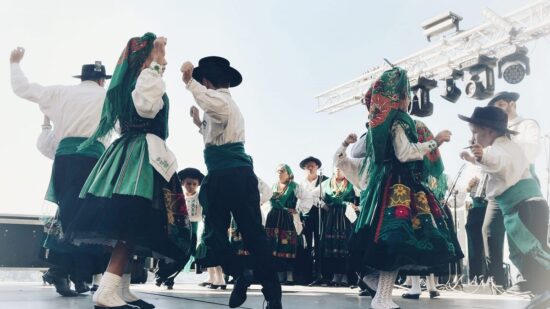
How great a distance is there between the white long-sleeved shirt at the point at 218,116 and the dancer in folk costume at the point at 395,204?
0.83 meters

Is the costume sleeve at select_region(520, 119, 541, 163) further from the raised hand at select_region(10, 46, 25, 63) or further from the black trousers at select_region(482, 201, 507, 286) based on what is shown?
the raised hand at select_region(10, 46, 25, 63)

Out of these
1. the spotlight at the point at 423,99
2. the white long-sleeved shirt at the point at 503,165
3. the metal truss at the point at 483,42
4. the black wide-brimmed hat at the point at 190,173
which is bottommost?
the white long-sleeved shirt at the point at 503,165

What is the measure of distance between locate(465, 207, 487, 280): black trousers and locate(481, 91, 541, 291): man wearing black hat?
48.7 inches

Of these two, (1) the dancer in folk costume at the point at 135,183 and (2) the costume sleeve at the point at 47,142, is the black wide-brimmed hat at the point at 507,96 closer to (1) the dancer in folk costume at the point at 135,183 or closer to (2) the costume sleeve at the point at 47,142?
(1) the dancer in folk costume at the point at 135,183

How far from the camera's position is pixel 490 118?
3.48 meters

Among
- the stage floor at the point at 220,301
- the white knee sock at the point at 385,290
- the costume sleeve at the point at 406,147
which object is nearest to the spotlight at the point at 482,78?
the stage floor at the point at 220,301

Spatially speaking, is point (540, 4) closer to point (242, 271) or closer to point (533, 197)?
point (533, 197)

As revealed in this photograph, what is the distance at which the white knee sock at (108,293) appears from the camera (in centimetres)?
260

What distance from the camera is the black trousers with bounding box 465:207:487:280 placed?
5.96 metres

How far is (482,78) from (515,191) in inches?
299

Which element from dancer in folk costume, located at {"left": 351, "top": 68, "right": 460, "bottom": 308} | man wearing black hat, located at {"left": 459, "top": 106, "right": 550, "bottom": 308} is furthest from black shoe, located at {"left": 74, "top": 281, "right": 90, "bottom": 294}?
man wearing black hat, located at {"left": 459, "top": 106, "right": 550, "bottom": 308}

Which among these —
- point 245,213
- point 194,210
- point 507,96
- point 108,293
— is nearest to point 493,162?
point 507,96

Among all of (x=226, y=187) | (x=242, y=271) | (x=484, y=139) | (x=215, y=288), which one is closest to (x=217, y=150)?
(x=226, y=187)

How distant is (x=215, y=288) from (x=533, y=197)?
3.91 metres
